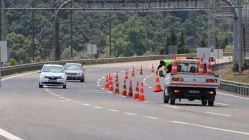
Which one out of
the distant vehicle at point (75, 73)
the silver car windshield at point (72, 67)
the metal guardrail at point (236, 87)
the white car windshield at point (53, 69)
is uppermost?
the white car windshield at point (53, 69)

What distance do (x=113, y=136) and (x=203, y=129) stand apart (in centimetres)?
311

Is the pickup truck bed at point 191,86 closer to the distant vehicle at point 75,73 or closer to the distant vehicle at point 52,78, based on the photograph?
the distant vehicle at point 52,78

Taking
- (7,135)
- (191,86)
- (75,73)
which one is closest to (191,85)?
(191,86)

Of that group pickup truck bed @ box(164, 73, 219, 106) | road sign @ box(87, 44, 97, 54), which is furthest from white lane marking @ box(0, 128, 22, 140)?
road sign @ box(87, 44, 97, 54)

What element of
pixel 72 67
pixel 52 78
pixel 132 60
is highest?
pixel 72 67

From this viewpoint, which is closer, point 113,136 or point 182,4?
point 113,136

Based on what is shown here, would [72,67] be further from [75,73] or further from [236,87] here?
[236,87]

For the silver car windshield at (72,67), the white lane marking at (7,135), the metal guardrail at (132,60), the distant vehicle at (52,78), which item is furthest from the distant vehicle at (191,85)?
the silver car windshield at (72,67)

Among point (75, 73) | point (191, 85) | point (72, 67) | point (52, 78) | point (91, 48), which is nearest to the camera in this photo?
point (191, 85)

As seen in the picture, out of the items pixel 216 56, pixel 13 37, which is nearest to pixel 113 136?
pixel 216 56

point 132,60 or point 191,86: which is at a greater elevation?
point 191,86

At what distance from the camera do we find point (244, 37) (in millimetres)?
95250

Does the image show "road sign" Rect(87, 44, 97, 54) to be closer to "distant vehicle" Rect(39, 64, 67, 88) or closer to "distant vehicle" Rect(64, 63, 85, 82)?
"distant vehicle" Rect(64, 63, 85, 82)

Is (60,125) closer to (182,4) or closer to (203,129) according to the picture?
(203,129)
